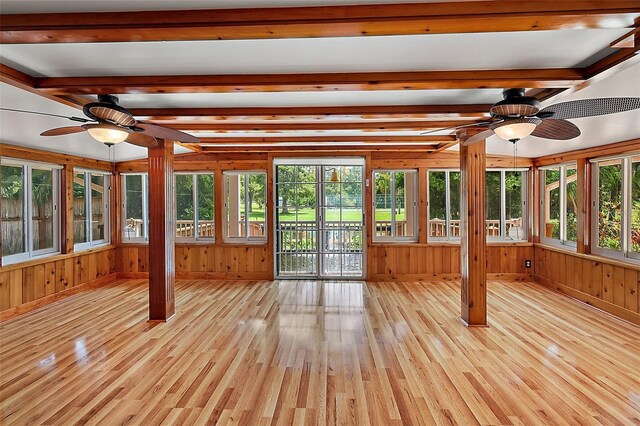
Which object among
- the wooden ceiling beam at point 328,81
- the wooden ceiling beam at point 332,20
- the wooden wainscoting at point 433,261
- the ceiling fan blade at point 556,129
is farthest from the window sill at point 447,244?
the wooden ceiling beam at point 332,20

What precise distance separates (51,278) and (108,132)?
3683 mm

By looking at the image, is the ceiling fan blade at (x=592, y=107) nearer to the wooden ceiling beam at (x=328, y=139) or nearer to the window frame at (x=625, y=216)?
the wooden ceiling beam at (x=328, y=139)

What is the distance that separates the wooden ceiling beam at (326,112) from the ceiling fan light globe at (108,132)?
0.74m

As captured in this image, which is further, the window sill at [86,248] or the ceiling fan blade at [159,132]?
the window sill at [86,248]

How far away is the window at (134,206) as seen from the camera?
22.9 ft

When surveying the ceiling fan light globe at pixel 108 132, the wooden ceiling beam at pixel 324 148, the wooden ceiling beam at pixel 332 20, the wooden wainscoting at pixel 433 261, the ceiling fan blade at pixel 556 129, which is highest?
the wooden ceiling beam at pixel 324 148

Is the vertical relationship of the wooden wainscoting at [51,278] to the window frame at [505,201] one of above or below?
below

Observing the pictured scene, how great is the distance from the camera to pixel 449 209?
21.9 feet

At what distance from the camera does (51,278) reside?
5320mm

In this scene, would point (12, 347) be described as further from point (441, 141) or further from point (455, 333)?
point (441, 141)

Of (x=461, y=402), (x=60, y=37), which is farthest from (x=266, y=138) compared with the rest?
(x=461, y=402)

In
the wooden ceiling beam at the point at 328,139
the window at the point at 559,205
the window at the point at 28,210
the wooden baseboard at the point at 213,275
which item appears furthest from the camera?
the wooden baseboard at the point at 213,275

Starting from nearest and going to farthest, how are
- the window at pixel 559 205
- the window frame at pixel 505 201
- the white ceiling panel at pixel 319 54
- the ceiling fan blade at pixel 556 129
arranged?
the white ceiling panel at pixel 319 54 < the ceiling fan blade at pixel 556 129 < the window at pixel 559 205 < the window frame at pixel 505 201

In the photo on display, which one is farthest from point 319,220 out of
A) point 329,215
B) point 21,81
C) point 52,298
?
point 21,81
